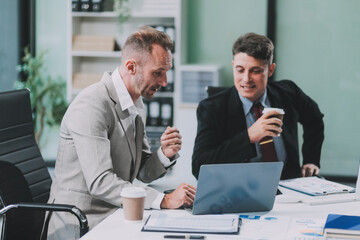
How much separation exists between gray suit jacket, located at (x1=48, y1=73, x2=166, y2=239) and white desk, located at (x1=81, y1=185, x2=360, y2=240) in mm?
151

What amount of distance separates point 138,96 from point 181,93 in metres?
2.73

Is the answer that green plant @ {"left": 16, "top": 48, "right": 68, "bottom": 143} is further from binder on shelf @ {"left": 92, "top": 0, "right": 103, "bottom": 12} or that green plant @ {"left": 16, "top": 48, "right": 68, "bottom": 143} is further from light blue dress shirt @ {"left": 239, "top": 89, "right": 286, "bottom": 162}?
light blue dress shirt @ {"left": 239, "top": 89, "right": 286, "bottom": 162}

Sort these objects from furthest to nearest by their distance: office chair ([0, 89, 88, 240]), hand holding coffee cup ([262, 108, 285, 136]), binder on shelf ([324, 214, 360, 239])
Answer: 1. hand holding coffee cup ([262, 108, 285, 136])
2. office chair ([0, 89, 88, 240])
3. binder on shelf ([324, 214, 360, 239])

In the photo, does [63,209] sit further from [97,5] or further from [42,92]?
[42,92]

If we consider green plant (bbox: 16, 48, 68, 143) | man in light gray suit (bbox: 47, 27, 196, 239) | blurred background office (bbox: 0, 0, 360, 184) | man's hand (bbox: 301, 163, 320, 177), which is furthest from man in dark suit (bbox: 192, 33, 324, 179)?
green plant (bbox: 16, 48, 68, 143)

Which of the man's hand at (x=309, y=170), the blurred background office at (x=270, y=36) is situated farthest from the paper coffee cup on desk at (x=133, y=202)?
the blurred background office at (x=270, y=36)

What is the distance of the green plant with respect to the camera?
5.62 metres

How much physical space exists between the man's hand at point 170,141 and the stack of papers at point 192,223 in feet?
1.19

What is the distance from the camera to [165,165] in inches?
91.4

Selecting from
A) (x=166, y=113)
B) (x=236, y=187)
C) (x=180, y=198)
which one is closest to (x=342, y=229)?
(x=236, y=187)

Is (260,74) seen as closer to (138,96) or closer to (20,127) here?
(138,96)

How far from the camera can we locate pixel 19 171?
7.34 feet

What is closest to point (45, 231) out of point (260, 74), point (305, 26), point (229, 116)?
point (229, 116)

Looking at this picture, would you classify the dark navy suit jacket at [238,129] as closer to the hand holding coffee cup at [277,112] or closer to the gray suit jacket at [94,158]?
the hand holding coffee cup at [277,112]
